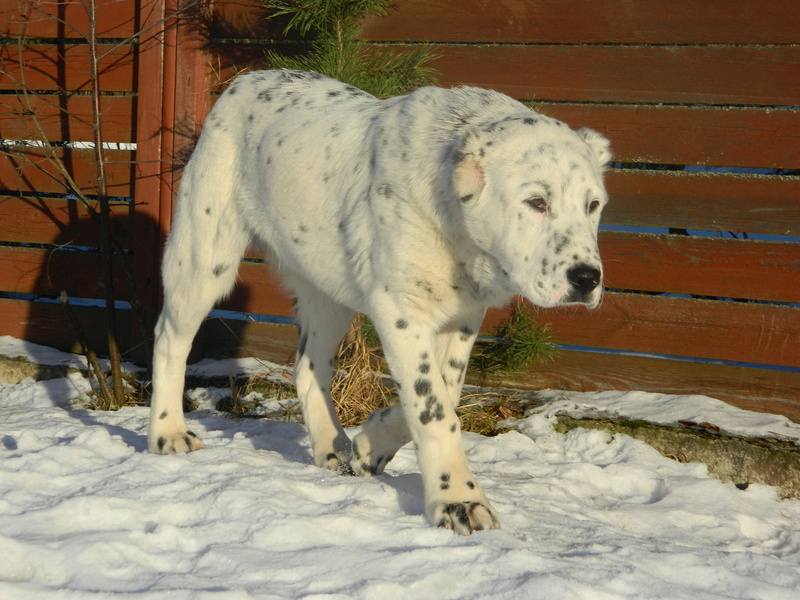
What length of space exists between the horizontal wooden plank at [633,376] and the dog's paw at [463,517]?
2315mm

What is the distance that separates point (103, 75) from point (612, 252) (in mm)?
3434

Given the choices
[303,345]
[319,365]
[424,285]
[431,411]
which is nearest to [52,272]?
[303,345]

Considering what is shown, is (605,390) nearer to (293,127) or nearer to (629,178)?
(629,178)

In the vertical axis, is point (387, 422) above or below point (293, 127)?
below

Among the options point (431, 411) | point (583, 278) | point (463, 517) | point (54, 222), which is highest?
point (583, 278)

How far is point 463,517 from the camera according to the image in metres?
2.70

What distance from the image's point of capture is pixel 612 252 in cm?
480

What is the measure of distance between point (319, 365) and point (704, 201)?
94.0 inches

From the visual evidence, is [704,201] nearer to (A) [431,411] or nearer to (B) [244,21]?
(A) [431,411]

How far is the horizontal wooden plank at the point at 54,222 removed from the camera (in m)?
5.39

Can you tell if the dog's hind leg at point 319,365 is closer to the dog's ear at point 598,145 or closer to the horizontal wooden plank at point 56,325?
the dog's ear at point 598,145

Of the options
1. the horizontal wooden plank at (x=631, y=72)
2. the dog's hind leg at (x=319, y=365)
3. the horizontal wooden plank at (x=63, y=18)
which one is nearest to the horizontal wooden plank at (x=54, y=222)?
the horizontal wooden plank at (x=63, y=18)

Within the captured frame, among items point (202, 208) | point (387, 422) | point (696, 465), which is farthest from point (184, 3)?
point (696, 465)

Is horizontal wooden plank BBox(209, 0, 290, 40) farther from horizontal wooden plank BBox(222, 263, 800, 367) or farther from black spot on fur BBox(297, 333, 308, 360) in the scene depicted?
black spot on fur BBox(297, 333, 308, 360)
